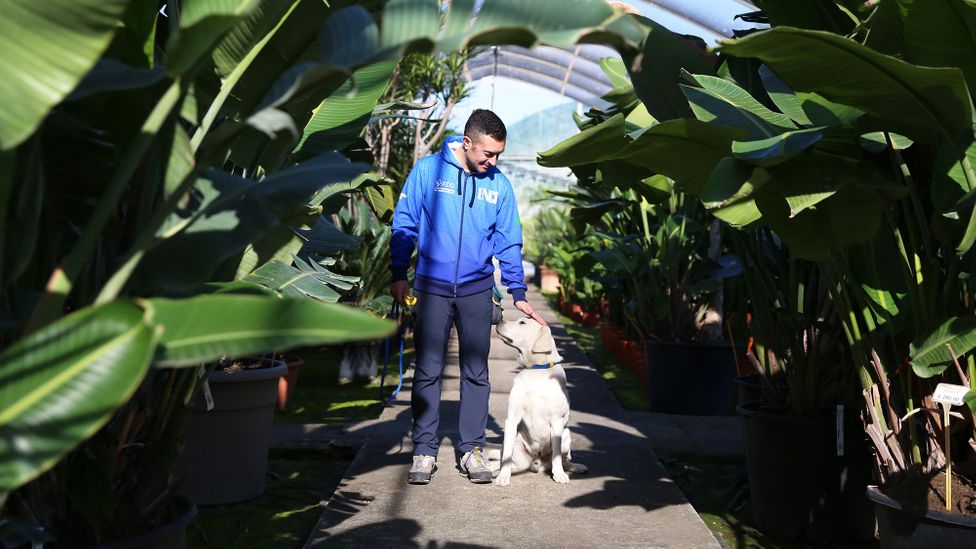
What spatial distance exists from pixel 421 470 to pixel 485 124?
1.53m

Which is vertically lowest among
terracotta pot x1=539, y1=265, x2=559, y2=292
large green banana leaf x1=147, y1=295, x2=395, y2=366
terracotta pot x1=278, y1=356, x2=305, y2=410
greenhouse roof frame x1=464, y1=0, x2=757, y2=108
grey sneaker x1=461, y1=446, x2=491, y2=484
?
grey sneaker x1=461, y1=446, x2=491, y2=484

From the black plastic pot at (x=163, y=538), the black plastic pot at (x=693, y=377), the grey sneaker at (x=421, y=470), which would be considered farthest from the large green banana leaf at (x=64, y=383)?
the black plastic pot at (x=693, y=377)

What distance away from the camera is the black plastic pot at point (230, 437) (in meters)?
3.71

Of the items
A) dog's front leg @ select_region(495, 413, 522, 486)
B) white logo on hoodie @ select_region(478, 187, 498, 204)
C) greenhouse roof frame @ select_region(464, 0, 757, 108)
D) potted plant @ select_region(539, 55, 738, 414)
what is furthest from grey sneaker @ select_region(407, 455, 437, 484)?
greenhouse roof frame @ select_region(464, 0, 757, 108)

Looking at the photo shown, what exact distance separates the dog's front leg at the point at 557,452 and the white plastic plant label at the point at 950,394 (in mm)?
1747

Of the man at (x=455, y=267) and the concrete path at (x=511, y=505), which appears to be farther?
the man at (x=455, y=267)

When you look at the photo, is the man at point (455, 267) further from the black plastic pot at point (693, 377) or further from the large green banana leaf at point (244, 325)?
the large green banana leaf at point (244, 325)

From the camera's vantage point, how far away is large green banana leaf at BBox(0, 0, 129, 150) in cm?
129

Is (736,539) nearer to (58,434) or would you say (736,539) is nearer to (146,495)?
(146,495)

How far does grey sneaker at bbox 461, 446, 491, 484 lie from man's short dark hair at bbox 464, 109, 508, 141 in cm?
140

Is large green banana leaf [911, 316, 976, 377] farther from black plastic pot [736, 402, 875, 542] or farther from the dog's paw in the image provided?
the dog's paw

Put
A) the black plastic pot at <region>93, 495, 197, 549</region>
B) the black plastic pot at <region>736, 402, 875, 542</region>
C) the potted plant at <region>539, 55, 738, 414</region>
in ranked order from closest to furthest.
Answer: the black plastic pot at <region>93, 495, 197, 549</region> → the black plastic pot at <region>736, 402, 875, 542</region> → the potted plant at <region>539, 55, 738, 414</region>

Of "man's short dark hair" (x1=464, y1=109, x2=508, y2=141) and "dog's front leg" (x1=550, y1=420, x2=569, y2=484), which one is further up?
"man's short dark hair" (x1=464, y1=109, x2=508, y2=141)

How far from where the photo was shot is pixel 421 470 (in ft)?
13.1
